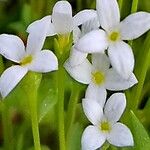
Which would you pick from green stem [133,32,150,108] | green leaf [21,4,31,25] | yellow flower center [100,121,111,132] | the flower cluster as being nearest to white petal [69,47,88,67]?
the flower cluster

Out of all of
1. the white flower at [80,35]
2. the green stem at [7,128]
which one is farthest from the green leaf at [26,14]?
the white flower at [80,35]

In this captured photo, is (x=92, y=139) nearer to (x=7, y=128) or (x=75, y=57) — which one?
(x=75, y=57)

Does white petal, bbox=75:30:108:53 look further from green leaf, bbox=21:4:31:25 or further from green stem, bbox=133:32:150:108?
green leaf, bbox=21:4:31:25

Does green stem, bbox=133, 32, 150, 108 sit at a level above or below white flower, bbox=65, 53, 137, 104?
below

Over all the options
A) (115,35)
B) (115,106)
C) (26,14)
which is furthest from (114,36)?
(26,14)

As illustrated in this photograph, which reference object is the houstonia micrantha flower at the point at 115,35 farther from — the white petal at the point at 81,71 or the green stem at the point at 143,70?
the green stem at the point at 143,70

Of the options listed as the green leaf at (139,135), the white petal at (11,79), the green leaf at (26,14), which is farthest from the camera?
the green leaf at (26,14)

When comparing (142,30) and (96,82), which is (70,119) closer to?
(96,82)
